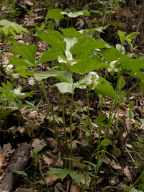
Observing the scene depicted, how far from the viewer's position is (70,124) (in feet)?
7.74

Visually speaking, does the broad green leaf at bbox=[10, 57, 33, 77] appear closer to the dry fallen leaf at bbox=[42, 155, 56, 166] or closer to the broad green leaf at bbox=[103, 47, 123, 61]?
the broad green leaf at bbox=[103, 47, 123, 61]

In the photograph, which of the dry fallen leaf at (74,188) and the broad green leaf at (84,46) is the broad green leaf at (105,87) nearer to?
the broad green leaf at (84,46)

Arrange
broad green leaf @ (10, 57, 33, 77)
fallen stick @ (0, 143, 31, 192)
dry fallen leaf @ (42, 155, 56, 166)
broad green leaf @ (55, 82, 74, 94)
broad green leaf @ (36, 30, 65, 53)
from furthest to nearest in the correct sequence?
dry fallen leaf @ (42, 155, 56, 166) → fallen stick @ (0, 143, 31, 192) → broad green leaf @ (10, 57, 33, 77) → broad green leaf @ (36, 30, 65, 53) → broad green leaf @ (55, 82, 74, 94)

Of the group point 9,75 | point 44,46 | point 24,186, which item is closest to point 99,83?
point 24,186

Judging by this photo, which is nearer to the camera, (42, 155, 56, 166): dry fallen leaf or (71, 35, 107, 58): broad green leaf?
(71, 35, 107, 58): broad green leaf

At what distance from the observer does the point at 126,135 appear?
9.50ft

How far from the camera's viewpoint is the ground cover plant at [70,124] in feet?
6.44

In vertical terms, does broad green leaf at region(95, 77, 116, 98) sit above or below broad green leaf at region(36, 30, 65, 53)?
below

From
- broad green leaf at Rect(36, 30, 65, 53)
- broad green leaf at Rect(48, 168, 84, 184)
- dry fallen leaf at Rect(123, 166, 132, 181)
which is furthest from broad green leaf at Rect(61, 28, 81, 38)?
dry fallen leaf at Rect(123, 166, 132, 181)

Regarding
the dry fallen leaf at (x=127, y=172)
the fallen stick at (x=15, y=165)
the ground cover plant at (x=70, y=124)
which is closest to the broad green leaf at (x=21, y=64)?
the ground cover plant at (x=70, y=124)

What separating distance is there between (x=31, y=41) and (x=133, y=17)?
4.38 feet

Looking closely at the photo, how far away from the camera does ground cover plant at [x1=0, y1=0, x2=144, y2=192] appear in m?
1.96

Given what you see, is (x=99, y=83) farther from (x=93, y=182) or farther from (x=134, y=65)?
(x=93, y=182)

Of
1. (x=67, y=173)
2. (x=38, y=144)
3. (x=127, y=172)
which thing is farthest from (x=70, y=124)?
(x=127, y=172)
